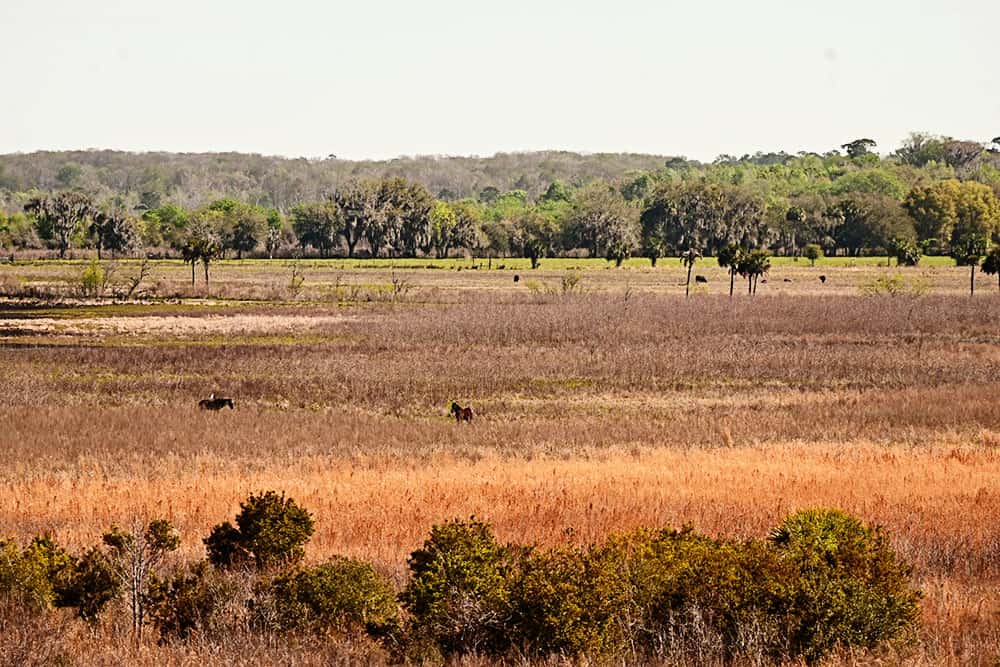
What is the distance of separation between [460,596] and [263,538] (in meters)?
3.55

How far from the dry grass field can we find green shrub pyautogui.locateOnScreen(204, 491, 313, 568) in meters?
1.14

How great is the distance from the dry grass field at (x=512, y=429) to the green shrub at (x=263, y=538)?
1.14 m

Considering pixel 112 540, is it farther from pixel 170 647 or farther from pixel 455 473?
pixel 455 473

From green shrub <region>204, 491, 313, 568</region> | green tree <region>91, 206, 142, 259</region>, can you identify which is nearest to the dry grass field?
green shrub <region>204, 491, 313, 568</region>

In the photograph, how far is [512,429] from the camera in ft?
88.9

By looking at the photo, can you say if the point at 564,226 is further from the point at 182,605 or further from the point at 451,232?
the point at 182,605

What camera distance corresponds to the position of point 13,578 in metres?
10.8

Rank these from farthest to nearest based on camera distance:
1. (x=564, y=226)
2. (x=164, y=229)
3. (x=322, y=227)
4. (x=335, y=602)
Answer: (x=164, y=229) < (x=564, y=226) < (x=322, y=227) < (x=335, y=602)

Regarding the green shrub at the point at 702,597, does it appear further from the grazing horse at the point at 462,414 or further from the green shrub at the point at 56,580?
the grazing horse at the point at 462,414

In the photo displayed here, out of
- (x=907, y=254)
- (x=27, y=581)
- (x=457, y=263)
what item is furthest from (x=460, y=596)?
(x=457, y=263)

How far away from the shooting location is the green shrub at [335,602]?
33.9 ft

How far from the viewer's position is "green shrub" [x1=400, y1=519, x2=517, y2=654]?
9.93 m

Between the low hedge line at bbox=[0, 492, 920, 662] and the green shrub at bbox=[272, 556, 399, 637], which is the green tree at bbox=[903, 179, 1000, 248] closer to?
the low hedge line at bbox=[0, 492, 920, 662]

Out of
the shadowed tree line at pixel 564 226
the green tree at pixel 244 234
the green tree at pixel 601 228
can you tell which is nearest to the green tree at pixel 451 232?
the shadowed tree line at pixel 564 226
